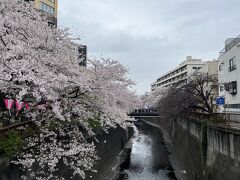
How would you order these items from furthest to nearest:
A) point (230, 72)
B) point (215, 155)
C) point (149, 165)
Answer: point (149, 165)
point (230, 72)
point (215, 155)

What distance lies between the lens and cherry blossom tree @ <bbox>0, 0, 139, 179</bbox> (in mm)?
9180

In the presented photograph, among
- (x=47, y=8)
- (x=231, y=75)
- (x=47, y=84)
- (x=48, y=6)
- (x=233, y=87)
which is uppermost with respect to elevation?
(x=48, y=6)

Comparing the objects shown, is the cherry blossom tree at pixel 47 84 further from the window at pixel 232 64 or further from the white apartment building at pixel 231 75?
the window at pixel 232 64

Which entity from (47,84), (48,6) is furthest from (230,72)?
(48,6)

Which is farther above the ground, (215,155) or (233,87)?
(233,87)

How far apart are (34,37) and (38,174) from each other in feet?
18.5

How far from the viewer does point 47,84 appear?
909cm

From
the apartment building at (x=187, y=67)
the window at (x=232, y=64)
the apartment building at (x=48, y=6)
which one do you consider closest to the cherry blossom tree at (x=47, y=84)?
the window at (x=232, y=64)

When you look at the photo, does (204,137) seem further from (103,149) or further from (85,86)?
(85,86)

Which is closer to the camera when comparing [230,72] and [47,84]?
[47,84]

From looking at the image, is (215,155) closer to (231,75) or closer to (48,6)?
(231,75)

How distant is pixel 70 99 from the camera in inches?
447

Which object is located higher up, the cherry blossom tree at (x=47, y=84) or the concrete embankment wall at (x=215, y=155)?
the cherry blossom tree at (x=47, y=84)

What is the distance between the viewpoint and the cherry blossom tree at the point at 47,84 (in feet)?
30.1
